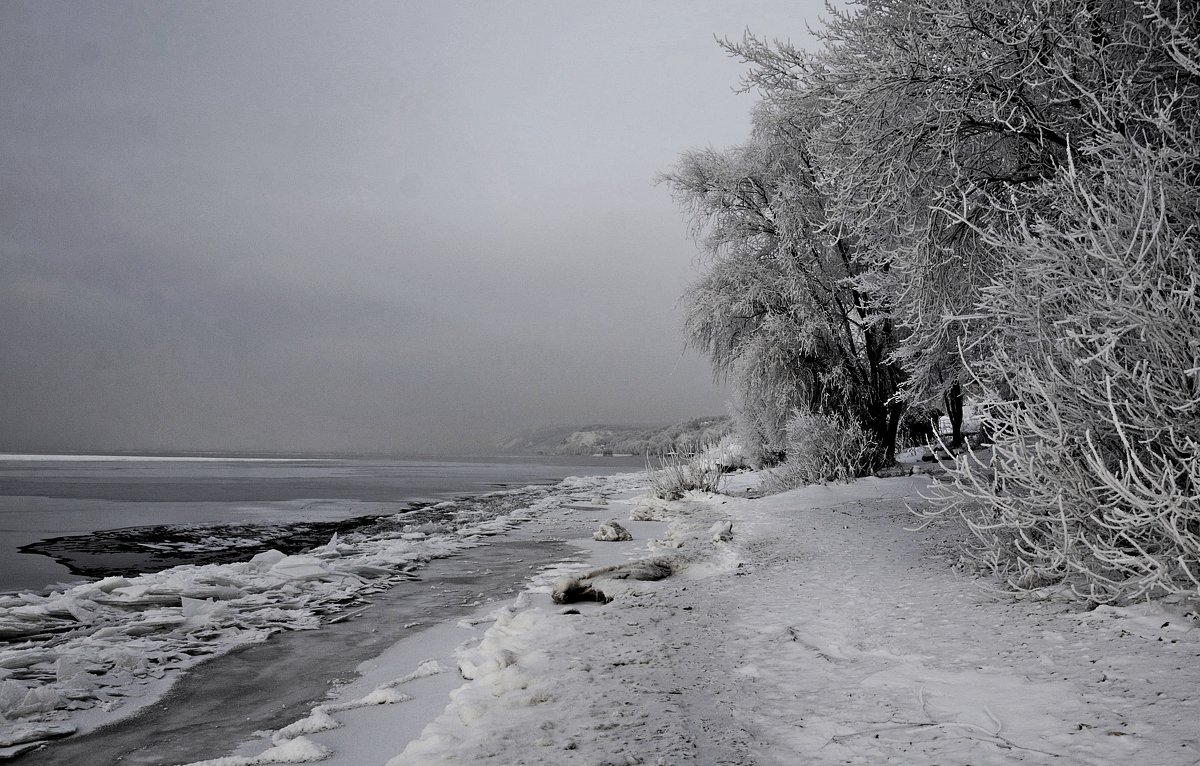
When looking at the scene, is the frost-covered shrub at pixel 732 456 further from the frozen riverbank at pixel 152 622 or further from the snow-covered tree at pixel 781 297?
the frozen riverbank at pixel 152 622

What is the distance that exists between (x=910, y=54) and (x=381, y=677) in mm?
6196

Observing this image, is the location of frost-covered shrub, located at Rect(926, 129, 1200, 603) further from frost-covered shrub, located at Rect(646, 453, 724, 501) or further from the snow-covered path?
frost-covered shrub, located at Rect(646, 453, 724, 501)

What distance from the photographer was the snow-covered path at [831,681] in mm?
2531

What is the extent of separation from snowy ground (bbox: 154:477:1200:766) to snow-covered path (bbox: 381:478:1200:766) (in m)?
0.01

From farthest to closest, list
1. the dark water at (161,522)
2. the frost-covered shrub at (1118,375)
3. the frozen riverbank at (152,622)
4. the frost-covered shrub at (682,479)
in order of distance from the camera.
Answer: the frost-covered shrub at (682,479) < the dark water at (161,522) < the frozen riverbank at (152,622) < the frost-covered shrub at (1118,375)

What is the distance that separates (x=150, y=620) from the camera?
5.64 meters

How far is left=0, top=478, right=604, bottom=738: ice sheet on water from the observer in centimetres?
405

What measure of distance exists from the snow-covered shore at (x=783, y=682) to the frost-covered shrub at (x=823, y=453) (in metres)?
7.38

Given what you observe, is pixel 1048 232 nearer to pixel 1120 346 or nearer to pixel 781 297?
pixel 1120 346

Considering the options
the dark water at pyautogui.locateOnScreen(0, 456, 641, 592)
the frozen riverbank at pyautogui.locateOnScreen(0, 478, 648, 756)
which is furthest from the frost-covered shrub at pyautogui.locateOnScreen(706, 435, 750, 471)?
the frozen riverbank at pyautogui.locateOnScreen(0, 478, 648, 756)

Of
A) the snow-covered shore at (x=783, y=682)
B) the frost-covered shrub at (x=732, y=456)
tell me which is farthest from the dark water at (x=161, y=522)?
the frost-covered shrub at (x=732, y=456)

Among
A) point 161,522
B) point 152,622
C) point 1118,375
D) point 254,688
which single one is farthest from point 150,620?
point 161,522

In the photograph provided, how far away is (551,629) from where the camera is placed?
4.74 m

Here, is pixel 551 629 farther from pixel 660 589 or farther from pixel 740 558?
pixel 740 558
